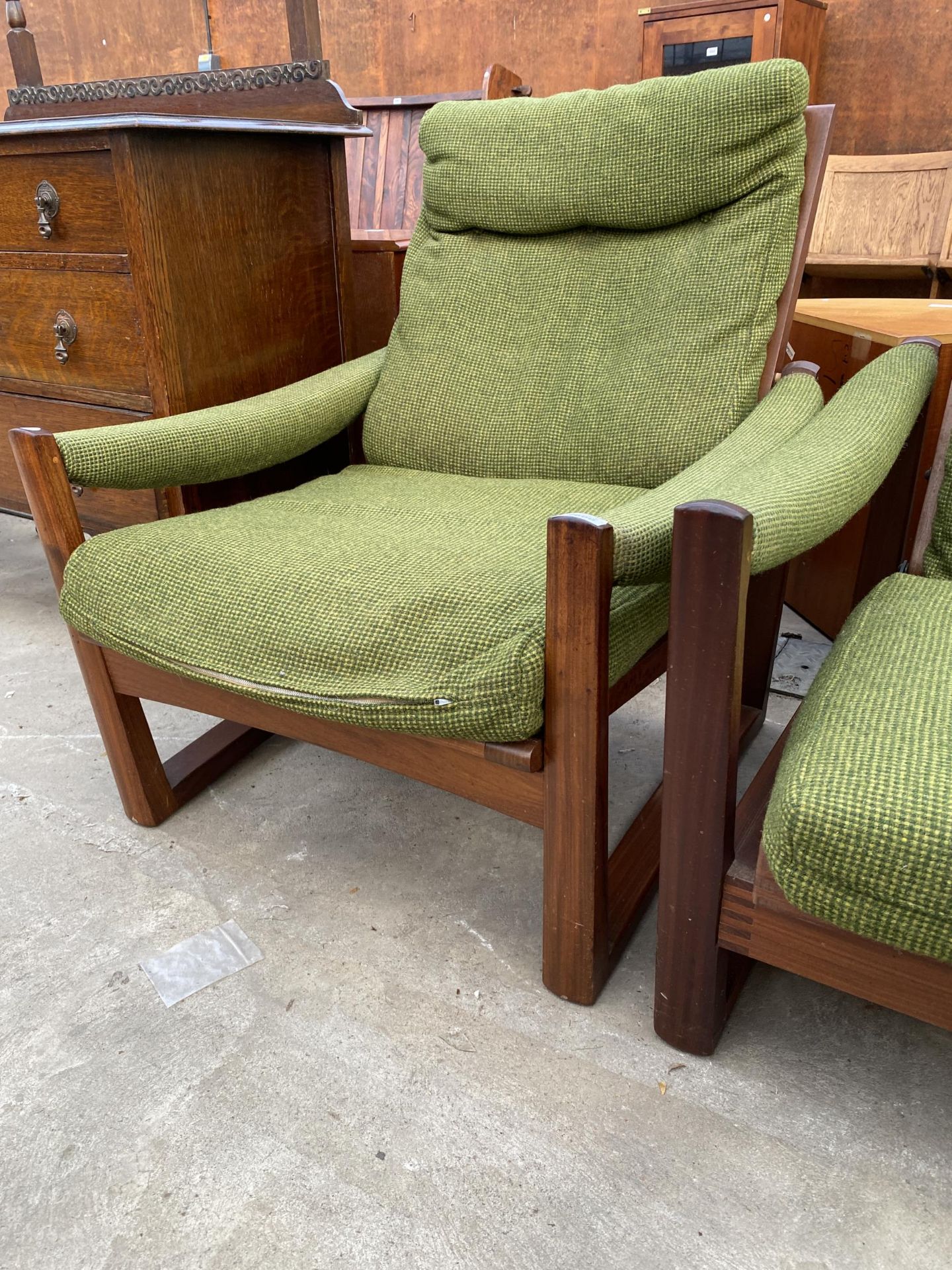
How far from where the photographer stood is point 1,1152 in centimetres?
91

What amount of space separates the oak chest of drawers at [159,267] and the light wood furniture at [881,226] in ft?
7.64

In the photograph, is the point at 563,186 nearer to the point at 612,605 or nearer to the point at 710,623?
the point at 612,605

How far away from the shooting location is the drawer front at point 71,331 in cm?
146

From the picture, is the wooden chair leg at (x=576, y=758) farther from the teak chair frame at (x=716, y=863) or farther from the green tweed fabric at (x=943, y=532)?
the green tweed fabric at (x=943, y=532)

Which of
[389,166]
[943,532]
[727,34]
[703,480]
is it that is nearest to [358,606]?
[703,480]

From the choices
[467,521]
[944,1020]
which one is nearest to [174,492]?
[467,521]

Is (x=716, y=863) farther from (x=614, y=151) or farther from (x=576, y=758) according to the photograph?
(x=614, y=151)

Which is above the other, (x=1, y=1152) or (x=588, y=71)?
(x=588, y=71)

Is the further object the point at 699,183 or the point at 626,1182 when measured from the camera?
the point at 699,183

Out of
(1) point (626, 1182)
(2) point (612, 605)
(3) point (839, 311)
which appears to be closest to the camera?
(1) point (626, 1182)

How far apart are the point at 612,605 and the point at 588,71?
416cm

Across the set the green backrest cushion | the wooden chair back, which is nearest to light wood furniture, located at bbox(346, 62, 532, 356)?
the wooden chair back

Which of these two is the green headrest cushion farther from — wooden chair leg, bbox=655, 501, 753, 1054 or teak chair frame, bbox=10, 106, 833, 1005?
wooden chair leg, bbox=655, 501, 753, 1054

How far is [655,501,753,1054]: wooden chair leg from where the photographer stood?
727mm
